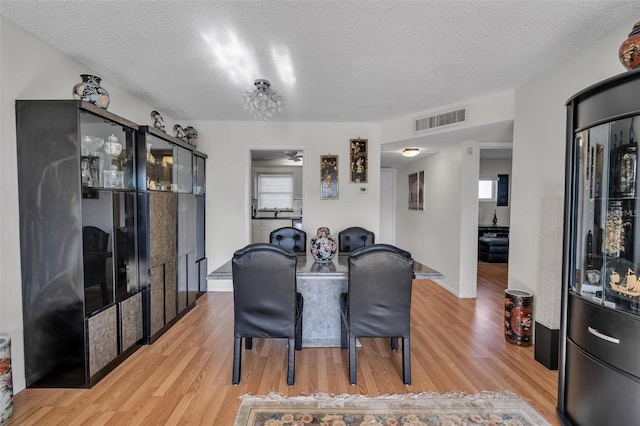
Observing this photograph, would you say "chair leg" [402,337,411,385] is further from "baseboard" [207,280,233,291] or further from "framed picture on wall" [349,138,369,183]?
"baseboard" [207,280,233,291]

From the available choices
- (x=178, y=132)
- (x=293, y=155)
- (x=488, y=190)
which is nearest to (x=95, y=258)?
(x=178, y=132)

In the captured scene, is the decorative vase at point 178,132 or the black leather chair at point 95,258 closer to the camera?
the black leather chair at point 95,258

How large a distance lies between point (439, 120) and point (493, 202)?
458 centimetres

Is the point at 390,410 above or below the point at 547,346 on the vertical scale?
below

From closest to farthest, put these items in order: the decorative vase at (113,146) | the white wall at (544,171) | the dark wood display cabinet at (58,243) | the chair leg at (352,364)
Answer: the dark wood display cabinet at (58,243)
the chair leg at (352,364)
the white wall at (544,171)
the decorative vase at (113,146)

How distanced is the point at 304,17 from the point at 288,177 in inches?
204

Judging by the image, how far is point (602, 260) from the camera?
1.62m

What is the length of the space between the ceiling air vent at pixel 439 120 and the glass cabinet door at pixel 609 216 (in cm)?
180

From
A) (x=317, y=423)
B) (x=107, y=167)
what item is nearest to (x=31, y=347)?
(x=107, y=167)

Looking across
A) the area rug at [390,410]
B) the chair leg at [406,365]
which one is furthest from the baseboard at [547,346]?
the chair leg at [406,365]

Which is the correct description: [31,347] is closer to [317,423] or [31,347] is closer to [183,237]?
[183,237]

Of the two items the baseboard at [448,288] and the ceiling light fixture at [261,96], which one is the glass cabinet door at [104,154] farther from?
the baseboard at [448,288]

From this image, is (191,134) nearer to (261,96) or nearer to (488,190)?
(261,96)

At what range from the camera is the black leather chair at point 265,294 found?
204 centimetres
